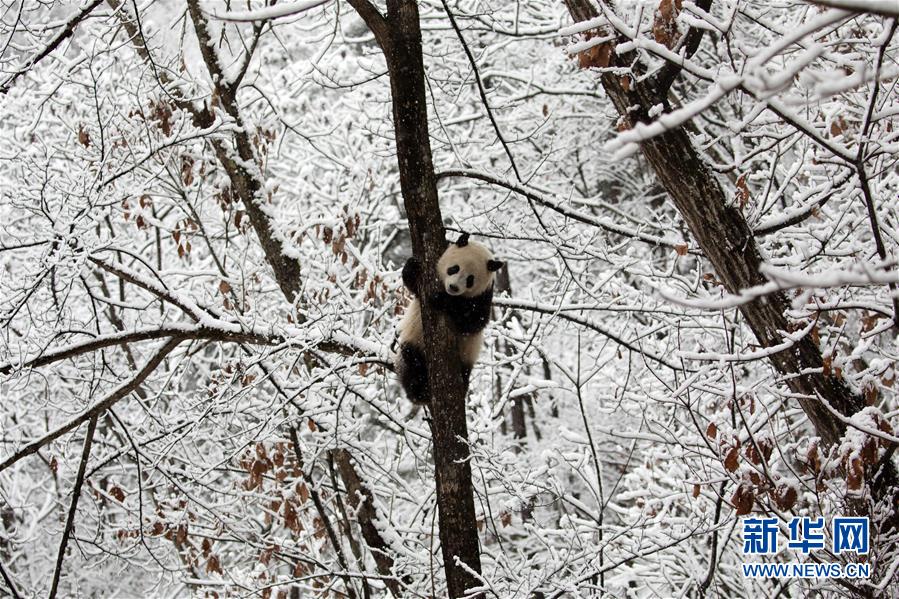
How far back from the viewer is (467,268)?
147 inches

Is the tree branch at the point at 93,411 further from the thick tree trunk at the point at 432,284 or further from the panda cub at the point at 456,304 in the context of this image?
the thick tree trunk at the point at 432,284

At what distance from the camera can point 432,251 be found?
10.1 ft

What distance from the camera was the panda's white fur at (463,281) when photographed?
3516 mm

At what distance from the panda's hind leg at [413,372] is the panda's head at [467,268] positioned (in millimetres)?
602

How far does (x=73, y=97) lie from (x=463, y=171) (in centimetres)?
705

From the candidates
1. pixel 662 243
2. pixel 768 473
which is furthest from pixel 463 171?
pixel 768 473

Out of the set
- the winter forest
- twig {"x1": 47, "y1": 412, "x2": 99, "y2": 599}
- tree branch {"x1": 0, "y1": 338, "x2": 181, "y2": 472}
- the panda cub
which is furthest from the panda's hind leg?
twig {"x1": 47, "y1": 412, "x2": 99, "y2": 599}

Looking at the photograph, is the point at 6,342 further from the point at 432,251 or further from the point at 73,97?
the point at 73,97

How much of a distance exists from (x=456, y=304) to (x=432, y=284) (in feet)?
1.64

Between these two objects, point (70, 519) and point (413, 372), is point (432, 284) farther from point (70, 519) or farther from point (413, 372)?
point (70, 519)

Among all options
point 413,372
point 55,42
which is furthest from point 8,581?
point 55,42

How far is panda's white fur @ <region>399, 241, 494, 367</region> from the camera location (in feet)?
11.5

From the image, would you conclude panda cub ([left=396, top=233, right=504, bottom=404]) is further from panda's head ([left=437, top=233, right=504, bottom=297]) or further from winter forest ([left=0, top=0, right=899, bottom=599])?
winter forest ([left=0, top=0, right=899, bottom=599])

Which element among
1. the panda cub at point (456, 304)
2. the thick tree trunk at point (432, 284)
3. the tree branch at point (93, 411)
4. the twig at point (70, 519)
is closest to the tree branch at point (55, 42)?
the thick tree trunk at point (432, 284)
